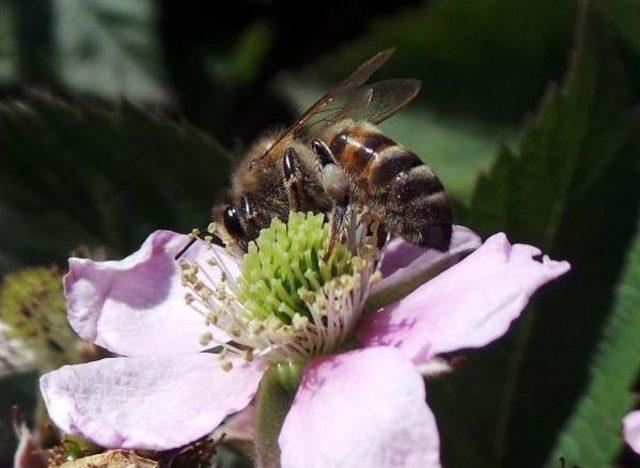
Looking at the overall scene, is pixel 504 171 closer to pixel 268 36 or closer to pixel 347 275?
pixel 347 275

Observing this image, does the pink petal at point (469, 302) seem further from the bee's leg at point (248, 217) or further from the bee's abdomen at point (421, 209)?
the bee's leg at point (248, 217)

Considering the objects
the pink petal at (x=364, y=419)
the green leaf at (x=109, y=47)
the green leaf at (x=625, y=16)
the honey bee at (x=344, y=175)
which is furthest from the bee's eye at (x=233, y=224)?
the green leaf at (x=109, y=47)

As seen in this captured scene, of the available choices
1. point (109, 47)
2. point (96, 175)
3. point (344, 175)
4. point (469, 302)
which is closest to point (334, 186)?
point (344, 175)

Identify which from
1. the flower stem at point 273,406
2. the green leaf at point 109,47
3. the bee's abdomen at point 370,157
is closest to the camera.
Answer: the flower stem at point 273,406

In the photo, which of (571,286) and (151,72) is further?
(151,72)

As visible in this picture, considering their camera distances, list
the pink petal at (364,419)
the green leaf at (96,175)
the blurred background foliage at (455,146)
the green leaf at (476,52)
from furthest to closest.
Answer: the green leaf at (476,52), the green leaf at (96,175), the blurred background foliage at (455,146), the pink petal at (364,419)

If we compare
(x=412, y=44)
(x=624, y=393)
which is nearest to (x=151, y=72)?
(x=412, y=44)

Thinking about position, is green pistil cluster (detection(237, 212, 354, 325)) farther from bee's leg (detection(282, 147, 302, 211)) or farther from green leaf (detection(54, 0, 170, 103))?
green leaf (detection(54, 0, 170, 103))
